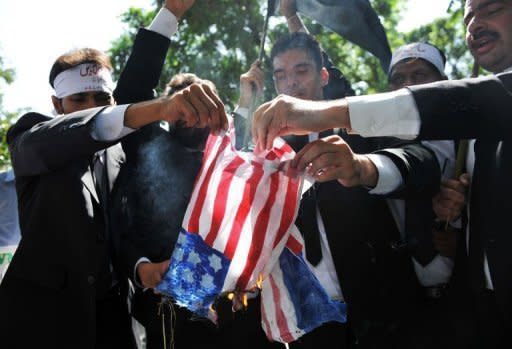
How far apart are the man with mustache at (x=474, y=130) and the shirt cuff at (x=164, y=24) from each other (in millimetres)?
1242

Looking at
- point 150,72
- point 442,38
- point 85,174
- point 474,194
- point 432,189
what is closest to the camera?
point 474,194

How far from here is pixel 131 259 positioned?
2.68 metres

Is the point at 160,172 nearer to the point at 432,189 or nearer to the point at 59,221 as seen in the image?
the point at 59,221

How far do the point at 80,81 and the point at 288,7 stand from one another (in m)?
1.82

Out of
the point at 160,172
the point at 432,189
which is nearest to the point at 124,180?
the point at 160,172

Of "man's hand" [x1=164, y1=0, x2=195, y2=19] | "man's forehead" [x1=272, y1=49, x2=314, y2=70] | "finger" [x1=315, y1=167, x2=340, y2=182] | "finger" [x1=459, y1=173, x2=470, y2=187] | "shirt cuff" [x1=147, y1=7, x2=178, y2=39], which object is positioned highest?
"man's hand" [x1=164, y1=0, x2=195, y2=19]

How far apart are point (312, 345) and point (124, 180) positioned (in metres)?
1.40

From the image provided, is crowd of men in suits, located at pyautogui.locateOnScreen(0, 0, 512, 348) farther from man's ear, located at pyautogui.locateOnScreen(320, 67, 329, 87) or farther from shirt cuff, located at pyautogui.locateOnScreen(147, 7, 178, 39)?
man's ear, located at pyautogui.locateOnScreen(320, 67, 329, 87)

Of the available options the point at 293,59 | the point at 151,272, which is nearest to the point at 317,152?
the point at 151,272

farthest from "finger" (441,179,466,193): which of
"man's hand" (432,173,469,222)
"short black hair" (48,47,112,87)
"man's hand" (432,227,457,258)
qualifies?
"short black hair" (48,47,112,87)

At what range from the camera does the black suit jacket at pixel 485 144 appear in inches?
74.8

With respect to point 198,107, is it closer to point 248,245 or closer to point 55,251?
point 248,245

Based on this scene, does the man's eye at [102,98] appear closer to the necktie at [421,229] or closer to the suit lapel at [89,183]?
the suit lapel at [89,183]

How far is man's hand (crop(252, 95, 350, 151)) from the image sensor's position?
1.82m
